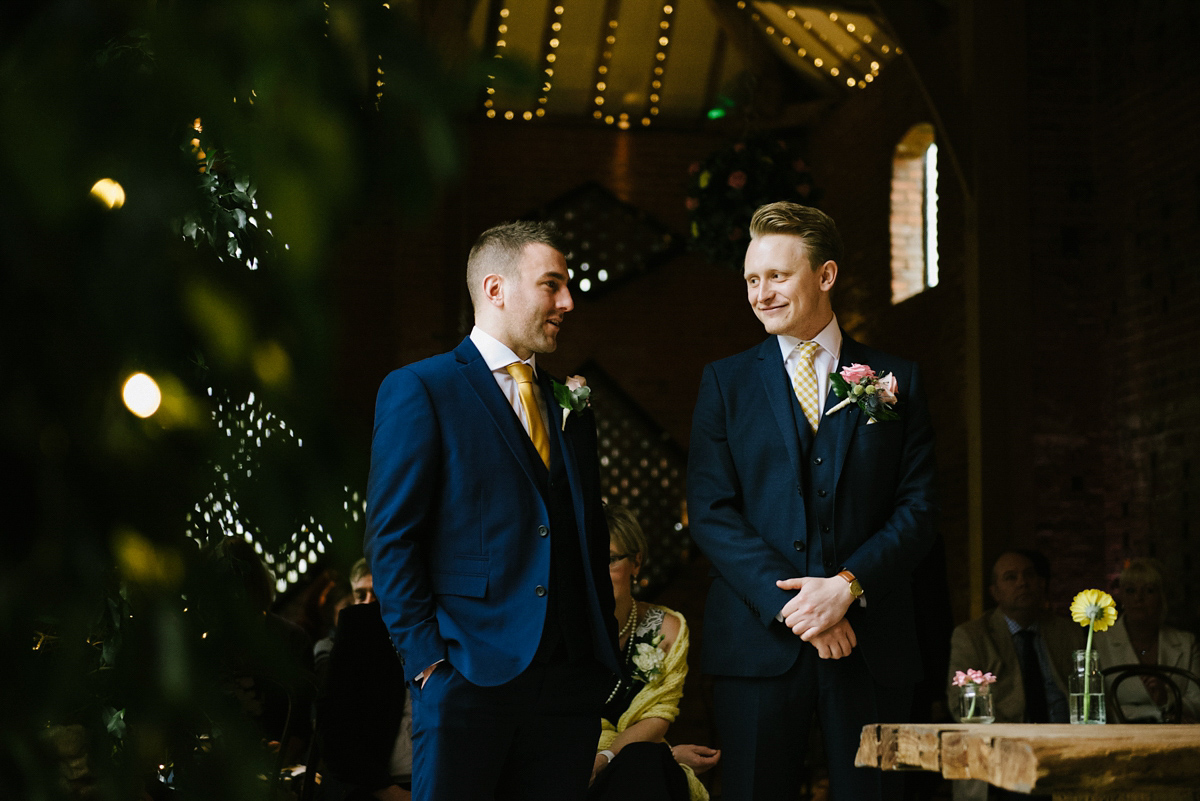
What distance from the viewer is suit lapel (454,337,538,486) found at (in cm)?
238

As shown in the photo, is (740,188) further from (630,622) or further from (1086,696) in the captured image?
(1086,696)

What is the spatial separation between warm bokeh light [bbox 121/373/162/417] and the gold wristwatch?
1976 mm

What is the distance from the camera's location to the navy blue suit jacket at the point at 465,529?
2207 mm

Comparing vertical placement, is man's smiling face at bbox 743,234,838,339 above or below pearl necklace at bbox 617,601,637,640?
above

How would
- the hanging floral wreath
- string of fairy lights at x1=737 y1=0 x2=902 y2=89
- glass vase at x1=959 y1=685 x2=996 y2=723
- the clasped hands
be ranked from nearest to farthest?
1. the clasped hands
2. glass vase at x1=959 y1=685 x2=996 y2=723
3. the hanging floral wreath
4. string of fairy lights at x1=737 y1=0 x2=902 y2=89

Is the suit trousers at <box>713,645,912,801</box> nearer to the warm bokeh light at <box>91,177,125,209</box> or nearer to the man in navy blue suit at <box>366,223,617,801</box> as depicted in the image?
the man in navy blue suit at <box>366,223,617,801</box>

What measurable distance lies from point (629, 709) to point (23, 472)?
3267 mm

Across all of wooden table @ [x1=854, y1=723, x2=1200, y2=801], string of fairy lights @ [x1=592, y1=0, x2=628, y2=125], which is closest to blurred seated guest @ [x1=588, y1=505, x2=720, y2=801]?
wooden table @ [x1=854, y1=723, x2=1200, y2=801]

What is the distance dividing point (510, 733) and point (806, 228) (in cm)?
114

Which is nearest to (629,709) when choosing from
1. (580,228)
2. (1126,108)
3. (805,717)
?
(805,717)

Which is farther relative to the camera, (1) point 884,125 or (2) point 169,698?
(1) point 884,125

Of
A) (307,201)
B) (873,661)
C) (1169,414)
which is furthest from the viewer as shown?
(1169,414)

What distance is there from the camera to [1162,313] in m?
6.39

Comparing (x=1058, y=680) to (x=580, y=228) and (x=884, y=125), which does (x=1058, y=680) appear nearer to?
(x=884, y=125)
